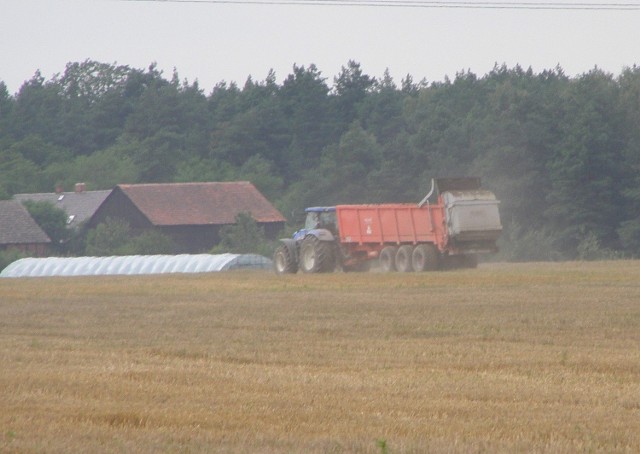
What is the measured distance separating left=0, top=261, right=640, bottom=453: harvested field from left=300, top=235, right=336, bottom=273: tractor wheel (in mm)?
8349

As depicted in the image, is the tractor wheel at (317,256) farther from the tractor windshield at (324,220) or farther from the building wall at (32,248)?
the building wall at (32,248)

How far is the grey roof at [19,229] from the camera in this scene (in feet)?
247

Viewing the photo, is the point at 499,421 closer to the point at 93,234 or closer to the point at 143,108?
the point at 93,234

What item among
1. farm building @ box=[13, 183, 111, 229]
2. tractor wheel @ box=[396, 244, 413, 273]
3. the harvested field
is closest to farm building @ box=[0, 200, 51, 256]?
farm building @ box=[13, 183, 111, 229]

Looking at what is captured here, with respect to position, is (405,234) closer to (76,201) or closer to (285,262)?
A: (285,262)

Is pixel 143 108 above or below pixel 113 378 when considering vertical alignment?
above

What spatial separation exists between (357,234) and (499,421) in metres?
27.3

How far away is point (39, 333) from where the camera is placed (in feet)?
66.1

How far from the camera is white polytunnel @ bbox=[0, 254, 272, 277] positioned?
172ft

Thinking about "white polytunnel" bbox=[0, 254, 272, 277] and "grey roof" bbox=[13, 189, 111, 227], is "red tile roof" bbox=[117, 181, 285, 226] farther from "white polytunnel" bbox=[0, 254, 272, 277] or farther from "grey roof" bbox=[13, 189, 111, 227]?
"white polytunnel" bbox=[0, 254, 272, 277]

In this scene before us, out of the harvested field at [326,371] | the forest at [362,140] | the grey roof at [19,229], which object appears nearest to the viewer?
the harvested field at [326,371]

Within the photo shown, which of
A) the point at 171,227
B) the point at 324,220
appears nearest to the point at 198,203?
the point at 171,227

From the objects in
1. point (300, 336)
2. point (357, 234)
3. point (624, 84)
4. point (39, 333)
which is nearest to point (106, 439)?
point (300, 336)

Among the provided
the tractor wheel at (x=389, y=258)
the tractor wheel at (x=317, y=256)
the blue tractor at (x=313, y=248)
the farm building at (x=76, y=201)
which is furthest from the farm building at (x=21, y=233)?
the tractor wheel at (x=389, y=258)
